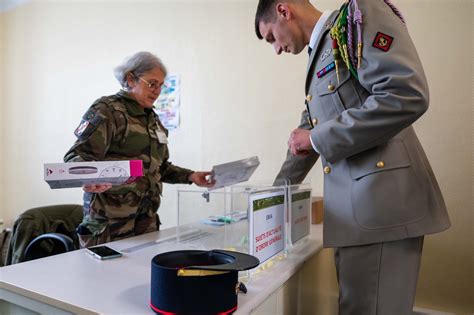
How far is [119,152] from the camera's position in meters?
1.43

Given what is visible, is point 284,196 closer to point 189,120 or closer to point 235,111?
point 235,111

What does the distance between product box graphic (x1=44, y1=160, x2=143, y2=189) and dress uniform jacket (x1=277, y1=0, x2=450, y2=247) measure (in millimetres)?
563

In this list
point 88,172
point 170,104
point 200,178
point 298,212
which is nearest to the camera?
point 88,172

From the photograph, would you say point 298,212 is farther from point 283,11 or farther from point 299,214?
point 283,11

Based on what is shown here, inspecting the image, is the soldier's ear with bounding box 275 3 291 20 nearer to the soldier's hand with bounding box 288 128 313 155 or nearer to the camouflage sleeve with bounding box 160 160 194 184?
the soldier's hand with bounding box 288 128 313 155

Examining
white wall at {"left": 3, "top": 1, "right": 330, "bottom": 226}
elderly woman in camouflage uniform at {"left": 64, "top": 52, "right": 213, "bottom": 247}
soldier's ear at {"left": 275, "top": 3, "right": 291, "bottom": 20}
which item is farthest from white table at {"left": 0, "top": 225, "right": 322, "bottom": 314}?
white wall at {"left": 3, "top": 1, "right": 330, "bottom": 226}

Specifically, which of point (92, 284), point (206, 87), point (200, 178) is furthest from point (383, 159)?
point (206, 87)

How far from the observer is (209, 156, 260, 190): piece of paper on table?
4.01 feet

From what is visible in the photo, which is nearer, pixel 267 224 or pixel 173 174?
pixel 267 224

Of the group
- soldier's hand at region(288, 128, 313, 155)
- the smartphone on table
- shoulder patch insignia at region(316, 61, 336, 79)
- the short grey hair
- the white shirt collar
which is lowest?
the smartphone on table

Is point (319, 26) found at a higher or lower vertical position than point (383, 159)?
higher

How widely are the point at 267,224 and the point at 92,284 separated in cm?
45

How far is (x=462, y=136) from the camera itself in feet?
5.08

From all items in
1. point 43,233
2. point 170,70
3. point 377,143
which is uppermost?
point 170,70
